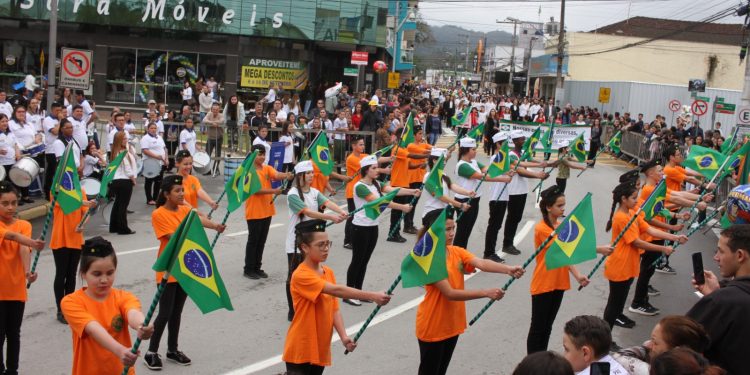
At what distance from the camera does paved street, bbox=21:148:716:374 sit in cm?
818

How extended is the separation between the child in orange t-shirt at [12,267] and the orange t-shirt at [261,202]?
160 inches

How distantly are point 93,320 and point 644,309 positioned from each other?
7.41 metres

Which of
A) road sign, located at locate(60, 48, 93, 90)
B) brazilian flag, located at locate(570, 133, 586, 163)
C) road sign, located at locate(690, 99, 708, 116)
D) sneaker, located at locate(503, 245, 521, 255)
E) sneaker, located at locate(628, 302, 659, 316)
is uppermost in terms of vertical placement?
road sign, located at locate(690, 99, 708, 116)

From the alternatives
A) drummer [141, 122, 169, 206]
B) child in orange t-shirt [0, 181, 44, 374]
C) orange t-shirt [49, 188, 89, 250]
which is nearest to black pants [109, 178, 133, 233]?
drummer [141, 122, 169, 206]

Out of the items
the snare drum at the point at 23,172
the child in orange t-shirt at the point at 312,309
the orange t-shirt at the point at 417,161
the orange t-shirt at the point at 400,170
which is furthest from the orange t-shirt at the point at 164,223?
the orange t-shirt at the point at 417,161

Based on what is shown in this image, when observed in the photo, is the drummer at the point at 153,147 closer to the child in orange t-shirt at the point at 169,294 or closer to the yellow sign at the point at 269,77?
the child in orange t-shirt at the point at 169,294

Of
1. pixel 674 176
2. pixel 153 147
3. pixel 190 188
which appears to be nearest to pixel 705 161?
pixel 674 176

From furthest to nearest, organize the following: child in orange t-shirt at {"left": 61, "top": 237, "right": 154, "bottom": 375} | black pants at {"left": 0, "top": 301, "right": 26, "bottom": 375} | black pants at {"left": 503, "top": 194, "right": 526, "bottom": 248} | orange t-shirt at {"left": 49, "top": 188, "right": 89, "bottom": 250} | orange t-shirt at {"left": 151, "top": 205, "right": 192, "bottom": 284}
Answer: black pants at {"left": 503, "top": 194, "right": 526, "bottom": 248}
orange t-shirt at {"left": 49, "top": 188, "right": 89, "bottom": 250}
orange t-shirt at {"left": 151, "top": 205, "right": 192, "bottom": 284}
black pants at {"left": 0, "top": 301, "right": 26, "bottom": 375}
child in orange t-shirt at {"left": 61, "top": 237, "right": 154, "bottom": 375}

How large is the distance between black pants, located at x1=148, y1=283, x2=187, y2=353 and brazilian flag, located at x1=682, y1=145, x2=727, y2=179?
8401mm

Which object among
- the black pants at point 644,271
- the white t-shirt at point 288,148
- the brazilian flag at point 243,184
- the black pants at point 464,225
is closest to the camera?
the black pants at point 644,271

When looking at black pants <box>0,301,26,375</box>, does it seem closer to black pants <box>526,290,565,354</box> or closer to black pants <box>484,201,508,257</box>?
black pants <box>526,290,565,354</box>

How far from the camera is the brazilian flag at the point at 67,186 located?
8617 mm

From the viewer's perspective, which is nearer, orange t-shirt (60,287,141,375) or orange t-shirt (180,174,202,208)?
orange t-shirt (60,287,141,375)

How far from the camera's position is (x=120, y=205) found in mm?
13828
